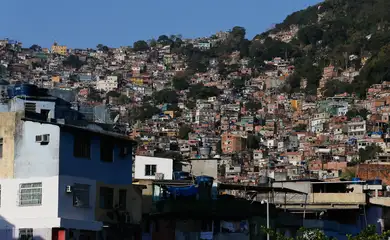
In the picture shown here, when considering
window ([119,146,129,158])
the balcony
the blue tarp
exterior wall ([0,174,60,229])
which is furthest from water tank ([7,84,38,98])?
the balcony

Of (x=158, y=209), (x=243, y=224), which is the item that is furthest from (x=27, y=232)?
(x=243, y=224)

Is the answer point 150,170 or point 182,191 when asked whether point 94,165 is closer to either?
point 182,191

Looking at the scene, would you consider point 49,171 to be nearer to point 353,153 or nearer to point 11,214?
point 11,214

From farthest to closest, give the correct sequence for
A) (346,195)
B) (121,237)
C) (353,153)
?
(353,153), (346,195), (121,237)

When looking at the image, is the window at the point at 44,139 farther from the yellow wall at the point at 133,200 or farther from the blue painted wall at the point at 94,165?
the yellow wall at the point at 133,200

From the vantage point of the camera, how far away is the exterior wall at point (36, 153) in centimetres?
3278

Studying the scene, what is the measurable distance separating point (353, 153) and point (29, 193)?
6116 inches

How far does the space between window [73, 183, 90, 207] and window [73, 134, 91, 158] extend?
0.94 meters

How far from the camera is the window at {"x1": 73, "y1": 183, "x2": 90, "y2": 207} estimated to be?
33312mm

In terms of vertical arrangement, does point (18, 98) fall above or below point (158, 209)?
above

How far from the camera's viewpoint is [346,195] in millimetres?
48500

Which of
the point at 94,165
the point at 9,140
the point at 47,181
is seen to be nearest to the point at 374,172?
the point at 94,165

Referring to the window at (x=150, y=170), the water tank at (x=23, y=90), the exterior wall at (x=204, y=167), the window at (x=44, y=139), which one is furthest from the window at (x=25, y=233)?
the exterior wall at (x=204, y=167)

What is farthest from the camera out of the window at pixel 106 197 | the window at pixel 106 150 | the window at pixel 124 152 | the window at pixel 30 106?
the window at pixel 124 152
